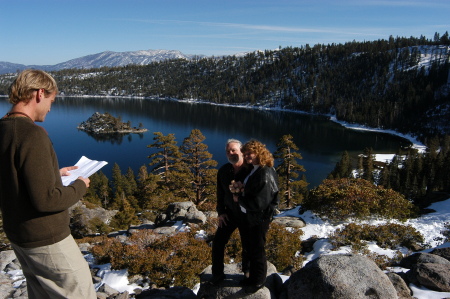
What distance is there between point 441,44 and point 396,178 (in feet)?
614

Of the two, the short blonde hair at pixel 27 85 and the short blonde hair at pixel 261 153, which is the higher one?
the short blonde hair at pixel 27 85

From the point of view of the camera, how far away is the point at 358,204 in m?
13.4

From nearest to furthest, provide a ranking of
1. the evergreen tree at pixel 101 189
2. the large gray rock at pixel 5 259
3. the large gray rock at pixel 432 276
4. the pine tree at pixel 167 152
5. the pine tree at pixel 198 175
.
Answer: the large gray rock at pixel 432 276, the large gray rock at pixel 5 259, the pine tree at pixel 198 175, the pine tree at pixel 167 152, the evergreen tree at pixel 101 189

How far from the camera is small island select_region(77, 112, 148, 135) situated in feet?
388

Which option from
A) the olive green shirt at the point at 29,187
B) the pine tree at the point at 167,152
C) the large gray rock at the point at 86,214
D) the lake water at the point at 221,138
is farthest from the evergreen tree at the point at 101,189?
the olive green shirt at the point at 29,187

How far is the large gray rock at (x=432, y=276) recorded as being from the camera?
18.0 feet

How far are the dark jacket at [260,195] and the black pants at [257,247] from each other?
0.50 ft

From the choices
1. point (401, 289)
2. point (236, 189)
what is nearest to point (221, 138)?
point (401, 289)

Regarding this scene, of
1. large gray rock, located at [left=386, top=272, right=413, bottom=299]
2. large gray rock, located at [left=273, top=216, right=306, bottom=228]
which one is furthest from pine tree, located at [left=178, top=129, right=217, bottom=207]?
large gray rock, located at [left=386, top=272, right=413, bottom=299]

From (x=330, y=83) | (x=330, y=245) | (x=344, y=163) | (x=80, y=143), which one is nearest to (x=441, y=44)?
(x=330, y=83)

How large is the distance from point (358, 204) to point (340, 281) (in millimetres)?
9853

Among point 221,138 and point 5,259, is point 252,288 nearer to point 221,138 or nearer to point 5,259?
point 5,259

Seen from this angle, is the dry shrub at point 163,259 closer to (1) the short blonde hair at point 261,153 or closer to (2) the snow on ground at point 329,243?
(2) the snow on ground at point 329,243

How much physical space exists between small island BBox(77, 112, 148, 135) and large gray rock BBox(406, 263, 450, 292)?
387ft
